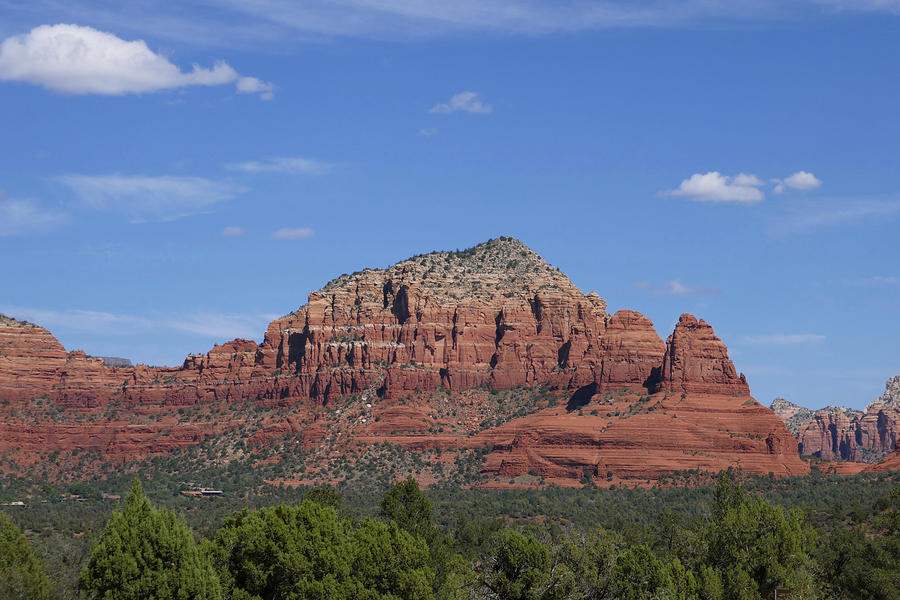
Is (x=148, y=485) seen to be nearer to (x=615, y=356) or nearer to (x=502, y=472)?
(x=502, y=472)

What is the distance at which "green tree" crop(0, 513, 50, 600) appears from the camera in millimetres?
74125

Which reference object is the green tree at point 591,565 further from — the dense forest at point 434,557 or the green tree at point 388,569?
the green tree at point 388,569

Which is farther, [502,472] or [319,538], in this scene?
[502,472]

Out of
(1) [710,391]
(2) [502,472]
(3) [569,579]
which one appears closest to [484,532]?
(3) [569,579]

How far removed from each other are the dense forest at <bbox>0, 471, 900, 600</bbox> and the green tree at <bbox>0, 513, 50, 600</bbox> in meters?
0.11

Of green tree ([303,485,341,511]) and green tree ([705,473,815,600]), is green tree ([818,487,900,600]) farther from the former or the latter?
green tree ([303,485,341,511])

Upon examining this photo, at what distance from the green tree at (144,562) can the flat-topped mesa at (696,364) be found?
120557mm

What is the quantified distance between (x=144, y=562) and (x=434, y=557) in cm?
3606

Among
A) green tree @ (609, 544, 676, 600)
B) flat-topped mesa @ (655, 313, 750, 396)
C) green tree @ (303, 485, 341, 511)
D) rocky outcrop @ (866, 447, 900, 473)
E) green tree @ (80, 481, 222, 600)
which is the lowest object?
green tree @ (609, 544, 676, 600)

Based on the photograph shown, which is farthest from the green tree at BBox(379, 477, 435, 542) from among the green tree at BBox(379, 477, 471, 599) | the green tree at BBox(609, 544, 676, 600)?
the green tree at BBox(609, 544, 676, 600)

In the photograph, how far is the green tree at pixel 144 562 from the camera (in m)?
69.9

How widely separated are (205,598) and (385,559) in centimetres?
1721

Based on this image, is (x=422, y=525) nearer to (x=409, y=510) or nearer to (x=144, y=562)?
(x=409, y=510)

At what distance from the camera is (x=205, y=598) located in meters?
71.4
